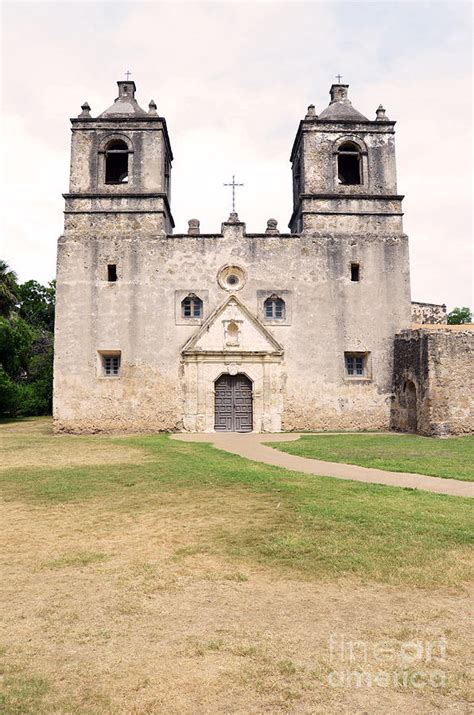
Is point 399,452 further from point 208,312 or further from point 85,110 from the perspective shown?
point 85,110

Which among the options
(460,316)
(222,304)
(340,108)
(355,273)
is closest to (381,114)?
Answer: (340,108)

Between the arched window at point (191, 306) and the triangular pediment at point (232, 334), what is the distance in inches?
24.9

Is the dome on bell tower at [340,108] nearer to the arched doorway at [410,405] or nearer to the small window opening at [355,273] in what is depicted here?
the small window opening at [355,273]

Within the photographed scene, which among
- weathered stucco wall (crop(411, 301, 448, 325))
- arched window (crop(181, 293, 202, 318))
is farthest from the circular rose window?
weathered stucco wall (crop(411, 301, 448, 325))

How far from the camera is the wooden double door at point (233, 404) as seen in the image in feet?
63.8

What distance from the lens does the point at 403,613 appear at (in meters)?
3.54

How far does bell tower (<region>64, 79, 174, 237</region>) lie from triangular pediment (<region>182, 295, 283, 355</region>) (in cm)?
417

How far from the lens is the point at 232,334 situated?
19.6 meters

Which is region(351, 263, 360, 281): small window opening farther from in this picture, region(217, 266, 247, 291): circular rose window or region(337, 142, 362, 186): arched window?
region(217, 266, 247, 291): circular rose window

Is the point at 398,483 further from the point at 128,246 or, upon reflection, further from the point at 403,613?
the point at 128,246

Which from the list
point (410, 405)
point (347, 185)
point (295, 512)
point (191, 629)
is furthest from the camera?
point (347, 185)

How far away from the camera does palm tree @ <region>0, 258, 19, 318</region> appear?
82.8ft

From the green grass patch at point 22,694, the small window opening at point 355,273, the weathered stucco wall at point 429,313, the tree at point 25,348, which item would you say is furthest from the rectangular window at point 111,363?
the weathered stucco wall at point 429,313

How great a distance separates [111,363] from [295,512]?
14.8 meters
